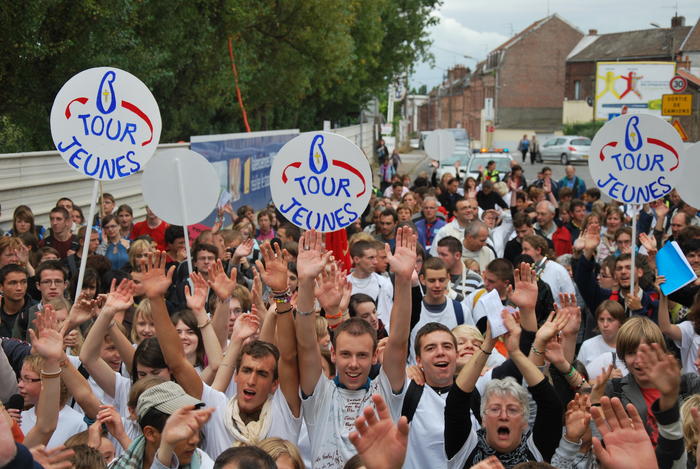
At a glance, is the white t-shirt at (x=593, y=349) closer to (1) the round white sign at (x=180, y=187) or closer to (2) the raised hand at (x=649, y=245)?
(2) the raised hand at (x=649, y=245)

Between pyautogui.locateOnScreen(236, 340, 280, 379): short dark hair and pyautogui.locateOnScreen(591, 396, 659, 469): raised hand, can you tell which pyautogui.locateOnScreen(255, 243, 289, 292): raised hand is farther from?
pyautogui.locateOnScreen(591, 396, 659, 469): raised hand

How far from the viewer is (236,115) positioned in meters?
27.2

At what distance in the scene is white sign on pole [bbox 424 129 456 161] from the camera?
19922mm

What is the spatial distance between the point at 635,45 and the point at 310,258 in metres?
74.4

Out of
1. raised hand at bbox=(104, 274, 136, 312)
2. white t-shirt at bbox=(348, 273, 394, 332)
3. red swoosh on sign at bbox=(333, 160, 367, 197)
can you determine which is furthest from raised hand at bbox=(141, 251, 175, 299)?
white t-shirt at bbox=(348, 273, 394, 332)

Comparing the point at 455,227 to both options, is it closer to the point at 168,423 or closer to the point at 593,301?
the point at 593,301

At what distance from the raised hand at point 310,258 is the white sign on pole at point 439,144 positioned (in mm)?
15175

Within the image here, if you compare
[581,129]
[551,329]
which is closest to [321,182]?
[551,329]

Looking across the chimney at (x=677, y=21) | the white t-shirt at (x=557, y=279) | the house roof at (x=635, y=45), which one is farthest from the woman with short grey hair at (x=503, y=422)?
the chimney at (x=677, y=21)

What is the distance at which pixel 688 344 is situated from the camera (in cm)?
659

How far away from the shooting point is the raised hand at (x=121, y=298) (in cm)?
524

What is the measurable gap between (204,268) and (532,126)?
256 ft

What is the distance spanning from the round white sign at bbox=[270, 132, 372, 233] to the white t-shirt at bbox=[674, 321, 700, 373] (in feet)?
8.27

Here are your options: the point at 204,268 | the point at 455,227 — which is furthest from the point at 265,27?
the point at 204,268
